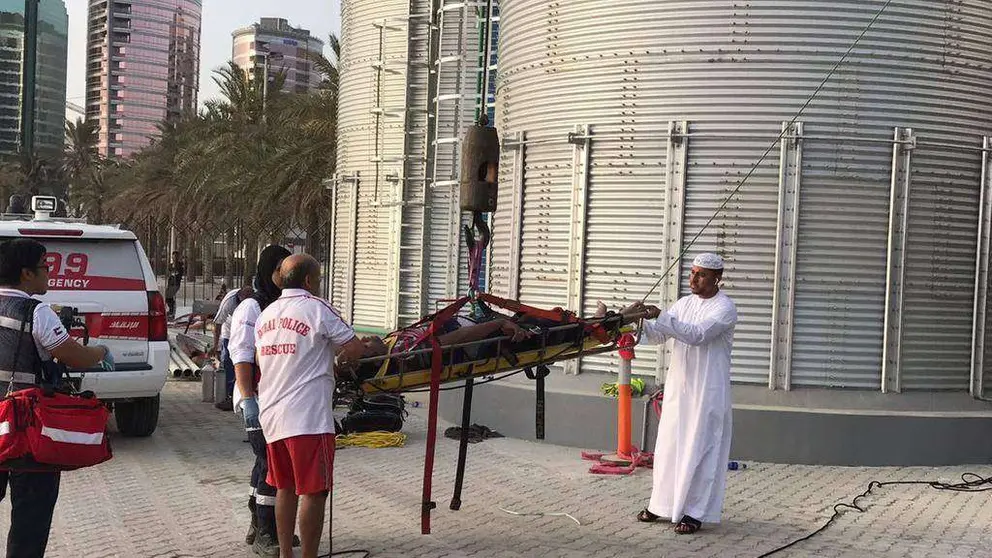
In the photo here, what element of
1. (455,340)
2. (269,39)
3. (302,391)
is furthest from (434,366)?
(269,39)

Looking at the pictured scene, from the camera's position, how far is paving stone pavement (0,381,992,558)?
689cm

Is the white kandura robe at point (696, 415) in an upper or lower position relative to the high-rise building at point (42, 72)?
lower

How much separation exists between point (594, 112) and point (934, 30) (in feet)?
11.5

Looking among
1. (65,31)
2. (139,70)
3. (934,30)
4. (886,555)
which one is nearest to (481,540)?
(886,555)

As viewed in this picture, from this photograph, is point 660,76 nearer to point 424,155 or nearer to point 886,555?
point 886,555

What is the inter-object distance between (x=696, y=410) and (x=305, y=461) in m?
3.06

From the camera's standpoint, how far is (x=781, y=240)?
33.7ft

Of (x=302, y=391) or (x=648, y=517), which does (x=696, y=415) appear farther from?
(x=302, y=391)

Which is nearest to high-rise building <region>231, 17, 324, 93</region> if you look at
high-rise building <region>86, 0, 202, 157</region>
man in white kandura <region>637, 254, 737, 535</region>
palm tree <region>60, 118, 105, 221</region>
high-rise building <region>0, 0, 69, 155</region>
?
high-rise building <region>86, 0, 202, 157</region>

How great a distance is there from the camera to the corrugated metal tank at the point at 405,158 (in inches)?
720

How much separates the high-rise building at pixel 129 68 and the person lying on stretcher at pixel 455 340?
152m

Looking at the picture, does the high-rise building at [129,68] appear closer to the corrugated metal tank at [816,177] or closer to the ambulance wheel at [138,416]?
the ambulance wheel at [138,416]

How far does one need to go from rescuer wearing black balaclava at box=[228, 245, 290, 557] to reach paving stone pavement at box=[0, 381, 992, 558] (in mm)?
281

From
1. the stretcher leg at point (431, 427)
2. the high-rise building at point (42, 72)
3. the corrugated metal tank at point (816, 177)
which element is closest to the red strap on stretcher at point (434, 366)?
the stretcher leg at point (431, 427)
